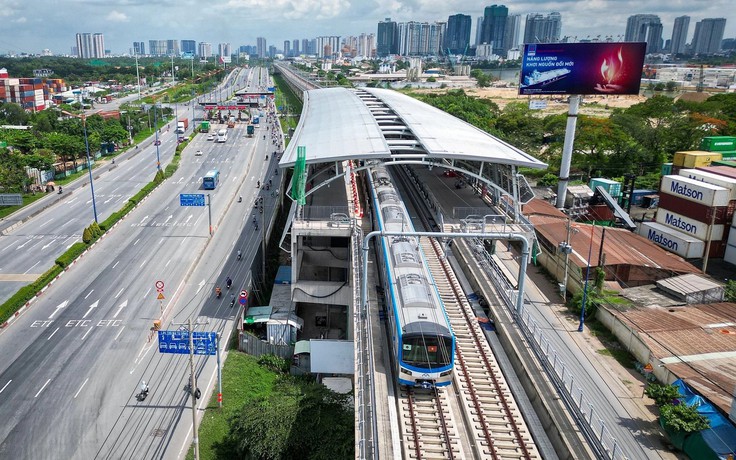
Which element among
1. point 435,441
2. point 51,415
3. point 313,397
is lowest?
point 51,415

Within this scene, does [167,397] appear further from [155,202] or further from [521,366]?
[155,202]

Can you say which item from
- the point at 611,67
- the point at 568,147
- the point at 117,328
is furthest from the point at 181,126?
the point at 117,328

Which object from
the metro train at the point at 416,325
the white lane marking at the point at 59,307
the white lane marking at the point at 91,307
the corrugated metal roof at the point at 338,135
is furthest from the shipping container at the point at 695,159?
the white lane marking at the point at 59,307

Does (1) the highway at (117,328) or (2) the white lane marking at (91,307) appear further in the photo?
(2) the white lane marking at (91,307)

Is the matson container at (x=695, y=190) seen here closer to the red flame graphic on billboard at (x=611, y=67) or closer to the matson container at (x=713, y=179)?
the matson container at (x=713, y=179)

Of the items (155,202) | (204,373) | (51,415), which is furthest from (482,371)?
(155,202)

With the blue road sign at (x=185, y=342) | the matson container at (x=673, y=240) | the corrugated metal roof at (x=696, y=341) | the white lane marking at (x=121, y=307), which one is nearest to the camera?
the blue road sign at (x=185, y=342)
